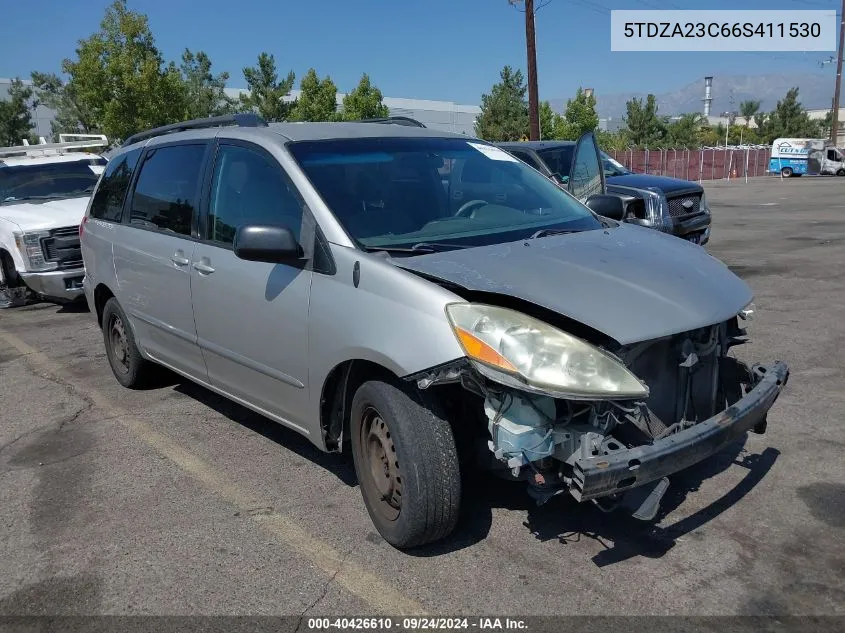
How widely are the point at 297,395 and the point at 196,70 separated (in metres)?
47.8

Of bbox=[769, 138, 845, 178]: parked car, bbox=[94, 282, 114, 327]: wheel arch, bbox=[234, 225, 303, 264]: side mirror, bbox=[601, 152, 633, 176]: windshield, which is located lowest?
bbox=[769, 138, 845, 178]: parked car

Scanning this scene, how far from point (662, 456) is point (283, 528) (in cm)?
182

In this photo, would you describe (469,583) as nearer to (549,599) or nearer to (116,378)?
(549,599)

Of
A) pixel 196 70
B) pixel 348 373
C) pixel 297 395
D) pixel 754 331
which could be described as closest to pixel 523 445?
pixel 348 373

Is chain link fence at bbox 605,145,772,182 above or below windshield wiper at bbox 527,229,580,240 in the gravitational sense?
below

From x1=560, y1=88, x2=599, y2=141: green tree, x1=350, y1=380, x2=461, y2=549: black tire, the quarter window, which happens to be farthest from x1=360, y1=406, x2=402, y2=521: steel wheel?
x1=560, y1=88, x2=599, y2=141: green tree

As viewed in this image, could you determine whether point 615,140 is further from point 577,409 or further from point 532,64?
point 577,409

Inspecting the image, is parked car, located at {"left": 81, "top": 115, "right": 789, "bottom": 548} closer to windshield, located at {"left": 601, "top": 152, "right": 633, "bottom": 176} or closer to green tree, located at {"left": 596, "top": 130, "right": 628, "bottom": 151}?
windshield, located at {"left": 601, "top": 152, "right": 633, "bottom": 176}

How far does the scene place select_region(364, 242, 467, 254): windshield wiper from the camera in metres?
3.46

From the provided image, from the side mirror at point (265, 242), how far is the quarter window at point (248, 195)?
202 mm

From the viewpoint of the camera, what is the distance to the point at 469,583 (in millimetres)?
3088

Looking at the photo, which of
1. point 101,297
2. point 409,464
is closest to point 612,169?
point 101,297

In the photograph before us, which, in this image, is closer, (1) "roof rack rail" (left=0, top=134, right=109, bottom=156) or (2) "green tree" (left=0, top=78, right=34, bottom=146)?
(1) "roof rack rail" (left=0, top=134, right=109, bottom=156)

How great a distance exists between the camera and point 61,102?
43.1 meters
